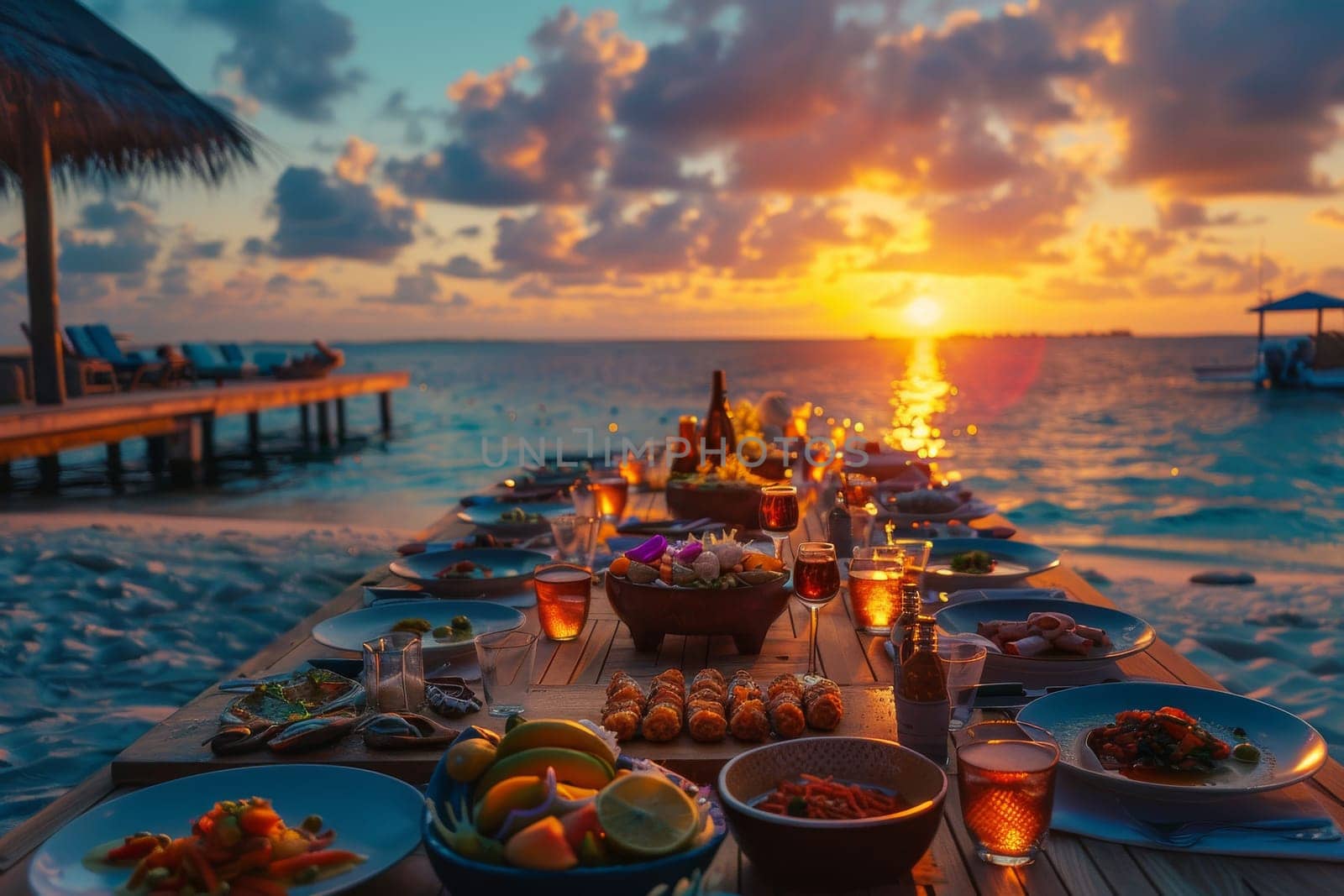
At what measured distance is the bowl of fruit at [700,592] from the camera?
2.37 m

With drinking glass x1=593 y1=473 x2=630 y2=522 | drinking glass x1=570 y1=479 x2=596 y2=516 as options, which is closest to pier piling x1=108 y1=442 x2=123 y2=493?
drinking glass x1=593 y1=473 x2=630 y2=522

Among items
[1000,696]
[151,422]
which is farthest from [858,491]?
[151,422]

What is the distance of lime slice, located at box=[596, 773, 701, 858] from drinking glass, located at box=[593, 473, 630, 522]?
10.5ft

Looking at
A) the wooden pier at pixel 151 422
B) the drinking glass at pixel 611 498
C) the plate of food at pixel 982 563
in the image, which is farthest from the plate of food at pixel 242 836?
the wooden pier at pixel 151 422

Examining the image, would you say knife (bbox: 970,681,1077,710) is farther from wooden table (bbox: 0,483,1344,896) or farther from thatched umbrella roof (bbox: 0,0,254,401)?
thatched umbrella roof (bbox: 0,0,254,401)

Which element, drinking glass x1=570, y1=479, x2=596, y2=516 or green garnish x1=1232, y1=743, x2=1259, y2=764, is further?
drinking glass x1=570, y1=479, x2=596, y2=516

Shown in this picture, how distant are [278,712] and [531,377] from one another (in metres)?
71.5

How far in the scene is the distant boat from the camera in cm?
3684

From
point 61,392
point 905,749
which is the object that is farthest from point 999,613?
point 61,392

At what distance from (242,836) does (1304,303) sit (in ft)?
142

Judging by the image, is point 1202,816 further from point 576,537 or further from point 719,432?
point 719,432

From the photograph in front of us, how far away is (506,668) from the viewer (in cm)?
200

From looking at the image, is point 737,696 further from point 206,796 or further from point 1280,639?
point 1280,639

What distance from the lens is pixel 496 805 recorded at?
118 centimetres
